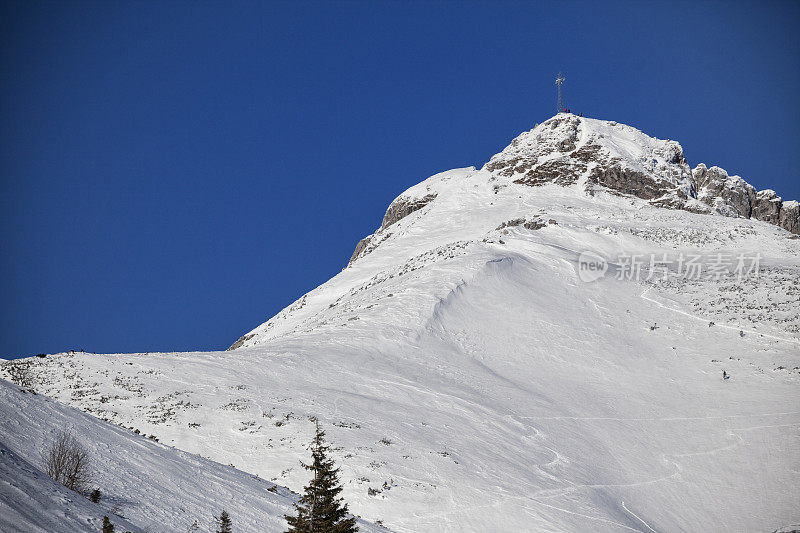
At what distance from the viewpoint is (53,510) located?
1122 cm

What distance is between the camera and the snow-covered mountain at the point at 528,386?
24.6 m

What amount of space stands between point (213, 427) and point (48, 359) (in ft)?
47.2

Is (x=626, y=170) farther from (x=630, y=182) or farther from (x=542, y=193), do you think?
(x=542, y=193)

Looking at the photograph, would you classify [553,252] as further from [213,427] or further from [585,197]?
[213,427]

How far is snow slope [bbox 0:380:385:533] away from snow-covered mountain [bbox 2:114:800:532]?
5429mm

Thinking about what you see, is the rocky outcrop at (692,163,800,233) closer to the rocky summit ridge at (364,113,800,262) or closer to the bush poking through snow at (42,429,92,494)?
the rocky summit ridge at (364,113,800,262)

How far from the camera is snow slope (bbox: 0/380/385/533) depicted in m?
11.4

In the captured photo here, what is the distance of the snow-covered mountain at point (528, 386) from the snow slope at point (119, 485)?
5429 millimetres

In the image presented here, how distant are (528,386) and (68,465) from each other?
27195 mm

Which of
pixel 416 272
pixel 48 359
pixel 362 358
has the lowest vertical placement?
pixel 48 359

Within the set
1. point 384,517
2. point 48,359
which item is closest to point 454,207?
point 48,359

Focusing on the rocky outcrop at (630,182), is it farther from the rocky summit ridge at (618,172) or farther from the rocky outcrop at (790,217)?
the rocky outcrop at (790,217)

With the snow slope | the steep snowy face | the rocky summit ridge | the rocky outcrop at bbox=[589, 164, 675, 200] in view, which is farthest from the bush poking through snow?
the rocky outcrop at bbox=[589, 164, 675, 200]

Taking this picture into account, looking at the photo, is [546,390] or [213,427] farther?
[546,390]
